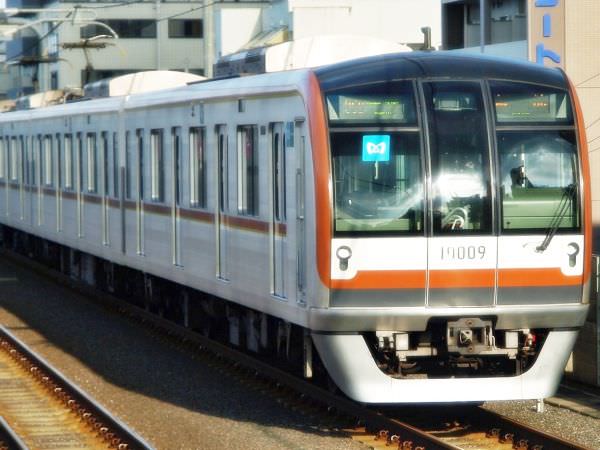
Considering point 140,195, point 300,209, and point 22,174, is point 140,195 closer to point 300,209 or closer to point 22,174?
point 300,209

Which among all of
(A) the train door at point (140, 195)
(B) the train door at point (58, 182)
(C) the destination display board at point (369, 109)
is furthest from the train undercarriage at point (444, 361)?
(B) the train door at point (58, 182)

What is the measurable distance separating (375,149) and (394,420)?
1.89 m

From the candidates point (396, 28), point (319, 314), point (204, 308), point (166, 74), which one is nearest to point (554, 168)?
point (319, 314)

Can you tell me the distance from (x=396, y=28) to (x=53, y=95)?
2463 cm

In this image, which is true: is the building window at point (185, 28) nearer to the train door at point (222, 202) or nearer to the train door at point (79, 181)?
the train door at point (79, 181)

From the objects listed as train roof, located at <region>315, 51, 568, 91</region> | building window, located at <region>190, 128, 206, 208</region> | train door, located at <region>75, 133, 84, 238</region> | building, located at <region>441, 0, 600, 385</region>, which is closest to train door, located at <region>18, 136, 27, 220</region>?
train door, located at <region>75, 133, 84, 238</region>

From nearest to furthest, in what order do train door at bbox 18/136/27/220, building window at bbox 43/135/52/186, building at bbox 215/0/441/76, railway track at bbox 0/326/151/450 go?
railway track at bbox 0/326/151/450 → building window at bbox 43/135/52/186 → train door at bbox 18/136/27/220 → building at bbox 215/0/441/76

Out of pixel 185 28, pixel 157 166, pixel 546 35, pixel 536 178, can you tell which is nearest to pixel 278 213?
pixel 536 178

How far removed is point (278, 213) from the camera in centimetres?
1119

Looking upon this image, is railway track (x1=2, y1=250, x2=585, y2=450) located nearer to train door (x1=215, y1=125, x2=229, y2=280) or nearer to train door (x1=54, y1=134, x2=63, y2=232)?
train door (x1=215, y1=125, x2=229, y2=280)

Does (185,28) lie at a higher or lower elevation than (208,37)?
higher

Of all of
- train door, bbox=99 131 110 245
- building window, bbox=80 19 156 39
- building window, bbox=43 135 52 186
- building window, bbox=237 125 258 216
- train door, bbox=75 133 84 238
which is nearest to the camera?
building window, bbox=237 125 258 216

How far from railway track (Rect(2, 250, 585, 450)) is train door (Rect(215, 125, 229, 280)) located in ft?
3.04

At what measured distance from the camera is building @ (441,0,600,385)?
23594 mm
